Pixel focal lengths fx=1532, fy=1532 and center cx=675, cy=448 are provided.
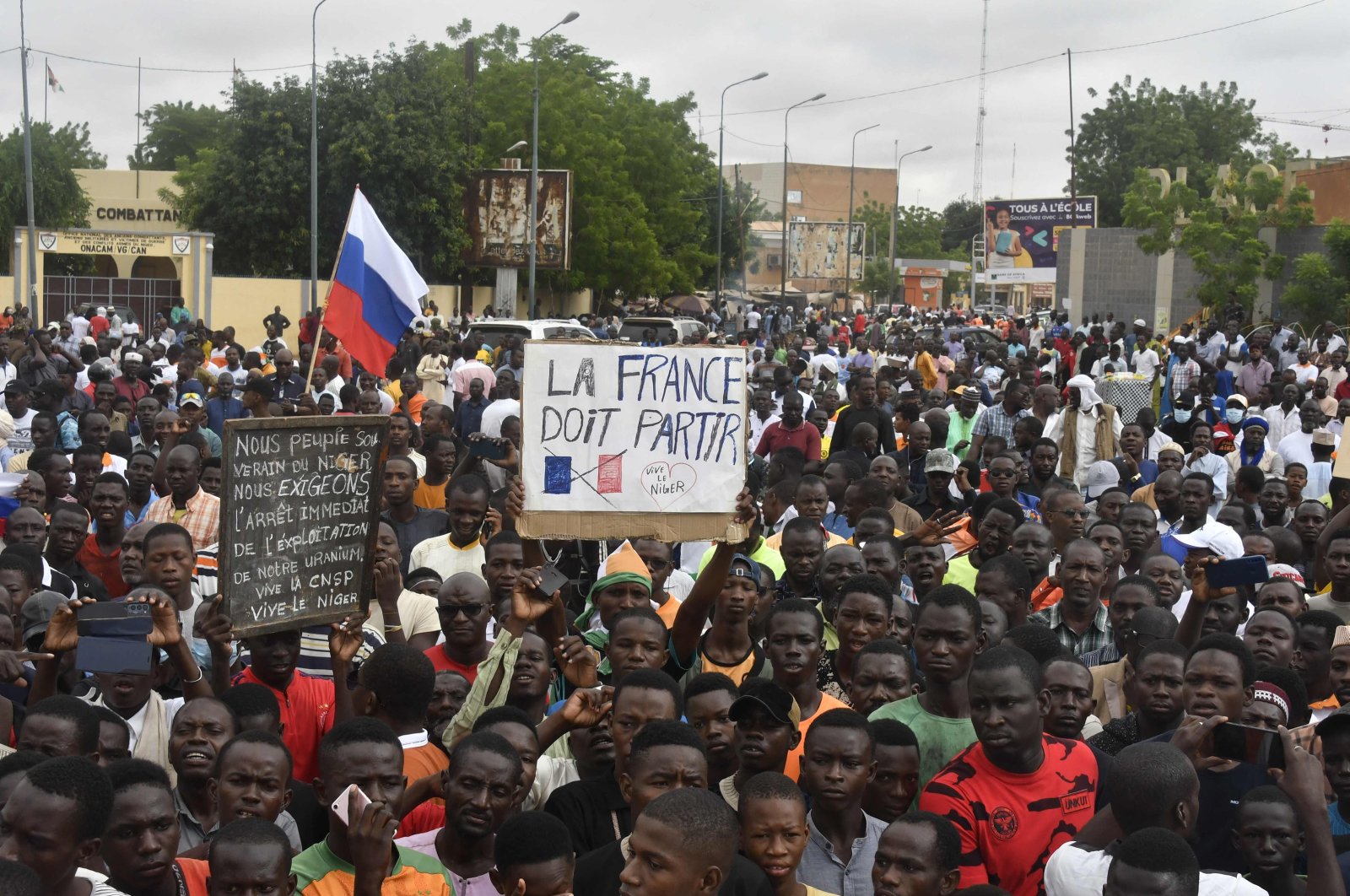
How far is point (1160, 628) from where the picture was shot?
6270 mm

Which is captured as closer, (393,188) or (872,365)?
(872,365)

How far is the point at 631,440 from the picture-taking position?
19.8ft

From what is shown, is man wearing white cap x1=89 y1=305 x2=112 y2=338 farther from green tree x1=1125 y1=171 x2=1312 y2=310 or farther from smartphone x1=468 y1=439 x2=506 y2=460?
green tree x1=1125 y1=171 x2=1312 y2=310

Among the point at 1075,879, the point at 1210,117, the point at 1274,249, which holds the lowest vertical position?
the point at 1075,879

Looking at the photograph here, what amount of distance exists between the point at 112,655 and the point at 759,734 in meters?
2.19

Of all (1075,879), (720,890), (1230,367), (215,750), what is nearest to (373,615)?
(215,750)

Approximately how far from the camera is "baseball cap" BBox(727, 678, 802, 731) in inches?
192

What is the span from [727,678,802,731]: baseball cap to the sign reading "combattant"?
110 feet

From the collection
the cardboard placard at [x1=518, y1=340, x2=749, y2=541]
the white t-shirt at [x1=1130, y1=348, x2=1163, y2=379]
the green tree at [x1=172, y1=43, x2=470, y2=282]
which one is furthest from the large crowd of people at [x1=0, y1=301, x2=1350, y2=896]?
the green tree at [x1=172, y1=43, x2=470, y2=282]

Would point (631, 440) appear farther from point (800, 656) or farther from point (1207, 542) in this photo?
point (1207, 542)

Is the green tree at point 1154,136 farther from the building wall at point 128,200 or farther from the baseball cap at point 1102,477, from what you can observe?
the baseball cap at point 1102,477

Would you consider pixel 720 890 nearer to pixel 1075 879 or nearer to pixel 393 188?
pixel 1075 879

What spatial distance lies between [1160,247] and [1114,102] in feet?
155

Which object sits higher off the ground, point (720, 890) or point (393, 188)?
point (393, 188)
